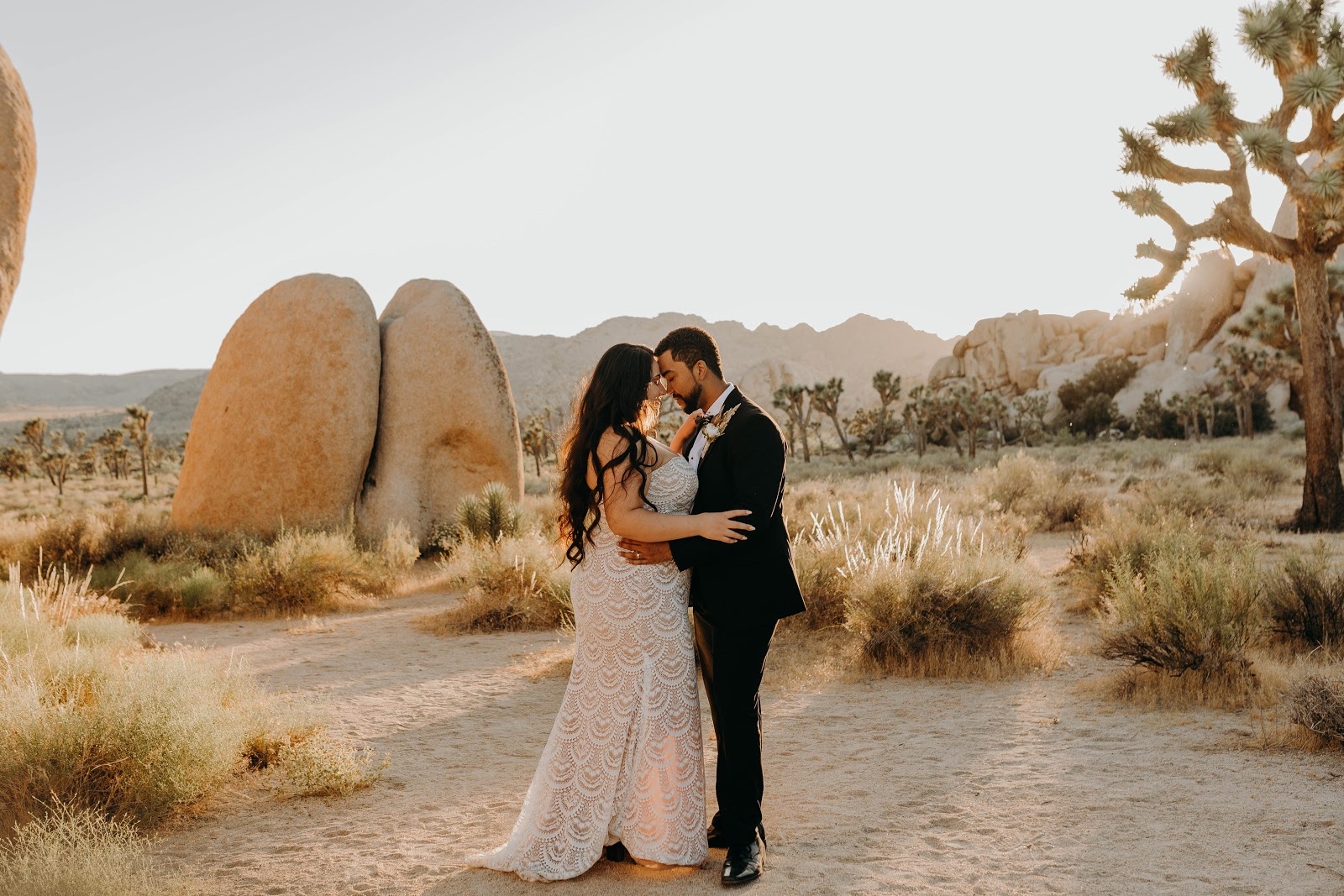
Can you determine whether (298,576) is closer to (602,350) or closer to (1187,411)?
(1187,411)

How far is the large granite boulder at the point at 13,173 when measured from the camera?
22.2ft

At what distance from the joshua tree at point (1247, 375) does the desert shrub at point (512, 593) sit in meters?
34.2

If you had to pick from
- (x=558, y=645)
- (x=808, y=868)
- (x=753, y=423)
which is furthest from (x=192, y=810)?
(x=558, y=645)

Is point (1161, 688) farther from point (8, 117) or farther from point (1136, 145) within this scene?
point (1136, 145)

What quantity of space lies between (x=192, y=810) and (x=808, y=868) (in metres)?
3.13

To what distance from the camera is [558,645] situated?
8.91 meters

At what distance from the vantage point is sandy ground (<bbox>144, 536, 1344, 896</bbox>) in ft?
12.8

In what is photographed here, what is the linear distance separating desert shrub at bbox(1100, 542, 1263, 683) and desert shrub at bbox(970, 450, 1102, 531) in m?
7.41

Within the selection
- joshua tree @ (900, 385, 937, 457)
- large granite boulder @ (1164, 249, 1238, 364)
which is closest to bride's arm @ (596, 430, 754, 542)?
joshua tree @ (900, 385, 937, 457)

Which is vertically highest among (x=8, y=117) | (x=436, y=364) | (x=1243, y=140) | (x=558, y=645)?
(x=1243, y=140)

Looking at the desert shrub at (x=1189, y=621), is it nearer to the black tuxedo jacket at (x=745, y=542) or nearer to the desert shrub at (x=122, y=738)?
the black tuxedo jacket at (x=745, y=542)

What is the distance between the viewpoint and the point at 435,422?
14.2 meters

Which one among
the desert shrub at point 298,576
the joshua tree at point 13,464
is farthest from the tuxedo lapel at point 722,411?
the joshua tree at point 13,464

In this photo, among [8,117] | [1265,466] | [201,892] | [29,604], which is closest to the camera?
[201,892]
